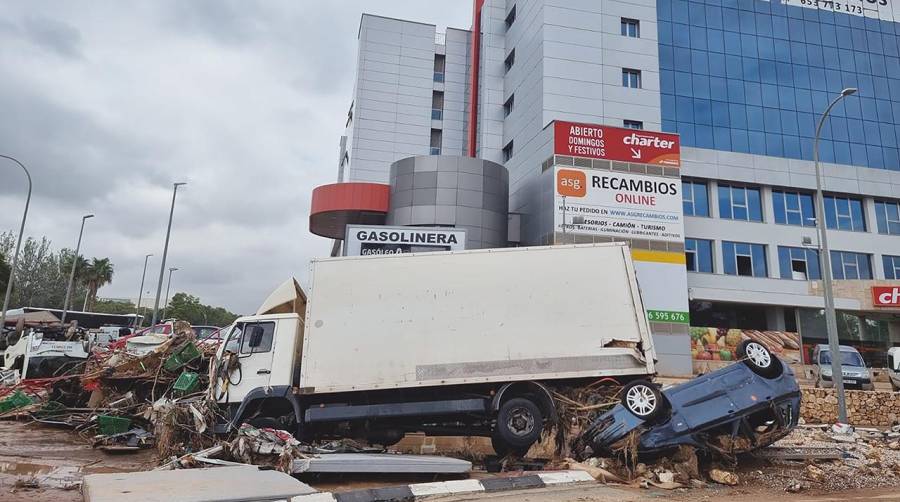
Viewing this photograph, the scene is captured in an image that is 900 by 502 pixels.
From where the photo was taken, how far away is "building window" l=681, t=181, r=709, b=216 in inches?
1230

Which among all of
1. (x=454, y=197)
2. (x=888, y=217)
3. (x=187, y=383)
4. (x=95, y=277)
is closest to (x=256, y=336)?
(x=187, y=383)

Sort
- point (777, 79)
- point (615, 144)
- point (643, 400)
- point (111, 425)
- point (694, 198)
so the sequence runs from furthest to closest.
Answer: point (777, 79)
point (694, 198)
point (615, 144)
point (111, 425)
point (643, 400)

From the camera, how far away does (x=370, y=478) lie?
7.37 m

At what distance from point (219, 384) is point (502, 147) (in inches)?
1163

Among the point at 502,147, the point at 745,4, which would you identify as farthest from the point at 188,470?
the point at 745,4

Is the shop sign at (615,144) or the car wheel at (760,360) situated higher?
the shop sign at (615,144)

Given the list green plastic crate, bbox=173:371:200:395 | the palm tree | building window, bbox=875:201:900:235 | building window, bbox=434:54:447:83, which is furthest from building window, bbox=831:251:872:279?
the palm tree

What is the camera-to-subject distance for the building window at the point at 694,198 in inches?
1230

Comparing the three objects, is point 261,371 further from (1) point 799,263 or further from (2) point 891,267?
(2) point 891,267

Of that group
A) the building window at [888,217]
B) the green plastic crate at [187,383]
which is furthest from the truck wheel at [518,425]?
the building window at [888,217]

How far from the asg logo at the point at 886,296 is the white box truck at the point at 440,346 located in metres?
31.0

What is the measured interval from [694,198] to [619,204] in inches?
350

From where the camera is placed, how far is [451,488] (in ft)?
21.7

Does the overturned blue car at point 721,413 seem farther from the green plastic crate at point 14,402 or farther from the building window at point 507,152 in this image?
the building window at point 507,152
